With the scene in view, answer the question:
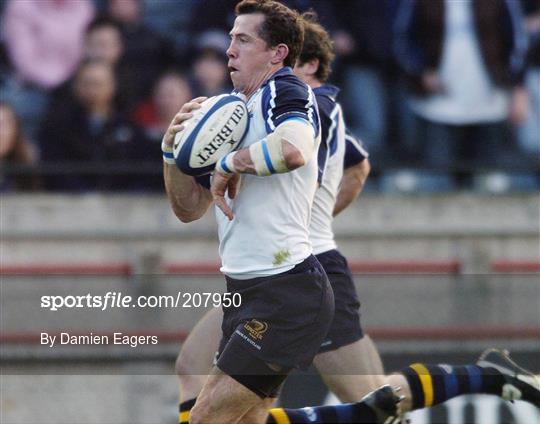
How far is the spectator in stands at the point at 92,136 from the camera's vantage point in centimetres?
853

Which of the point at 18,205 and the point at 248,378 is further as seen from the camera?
the point at 18,205

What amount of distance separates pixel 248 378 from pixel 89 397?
9.24 feet

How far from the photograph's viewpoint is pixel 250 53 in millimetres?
4730

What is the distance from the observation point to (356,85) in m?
8.80

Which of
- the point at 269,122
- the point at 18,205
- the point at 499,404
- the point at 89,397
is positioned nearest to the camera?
the point at 269,122

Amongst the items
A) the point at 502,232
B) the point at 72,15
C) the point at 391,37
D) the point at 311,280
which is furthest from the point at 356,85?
the point at 311,280

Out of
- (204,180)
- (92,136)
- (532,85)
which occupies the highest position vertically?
(204,180)

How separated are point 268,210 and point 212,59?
4080mm

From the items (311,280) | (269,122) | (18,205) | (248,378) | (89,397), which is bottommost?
(89,397)

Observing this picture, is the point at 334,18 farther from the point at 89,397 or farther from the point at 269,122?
the point at 269,122

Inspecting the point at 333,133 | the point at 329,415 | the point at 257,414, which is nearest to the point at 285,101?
the point at 333,133

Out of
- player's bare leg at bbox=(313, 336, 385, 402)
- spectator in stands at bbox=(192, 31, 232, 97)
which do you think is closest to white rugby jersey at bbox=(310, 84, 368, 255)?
player's bare leg at bbox=(313, 336, 385, 402)

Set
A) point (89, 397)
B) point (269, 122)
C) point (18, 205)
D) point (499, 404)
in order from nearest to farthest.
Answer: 1. point (269, 122)
2. point (499, 404)
3. point (89, 397)
4. point (18, 205)

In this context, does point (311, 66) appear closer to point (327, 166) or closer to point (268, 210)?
point (327, 166)
